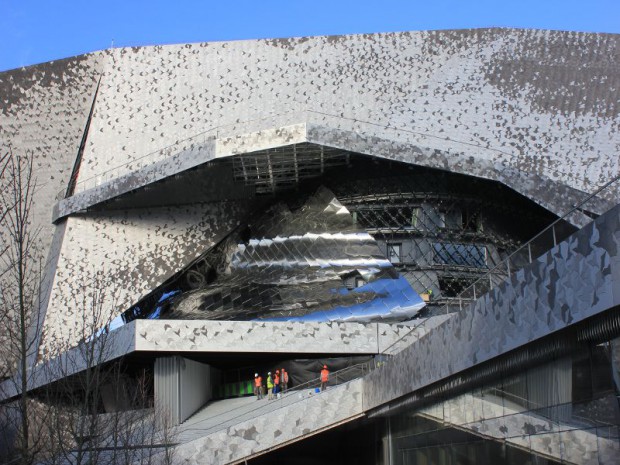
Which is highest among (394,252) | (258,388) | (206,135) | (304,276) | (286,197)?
(206,135)

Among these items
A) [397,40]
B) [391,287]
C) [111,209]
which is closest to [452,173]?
[391,287]

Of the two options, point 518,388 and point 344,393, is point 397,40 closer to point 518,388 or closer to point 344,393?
point 344,393

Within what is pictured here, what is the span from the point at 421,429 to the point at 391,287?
37.2 ft

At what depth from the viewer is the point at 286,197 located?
32.8 meters

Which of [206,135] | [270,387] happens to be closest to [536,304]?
[270,387]

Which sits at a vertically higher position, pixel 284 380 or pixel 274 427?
pixel 284 380

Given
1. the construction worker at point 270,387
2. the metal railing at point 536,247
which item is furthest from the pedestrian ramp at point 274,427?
the metal railing at point 536,247

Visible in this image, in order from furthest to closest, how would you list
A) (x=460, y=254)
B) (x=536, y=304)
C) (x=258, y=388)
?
(x=460, y=254) < (x=258, y=388) < (x=536, y=304)

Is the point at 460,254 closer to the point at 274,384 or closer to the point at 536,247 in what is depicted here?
the point at 274,384

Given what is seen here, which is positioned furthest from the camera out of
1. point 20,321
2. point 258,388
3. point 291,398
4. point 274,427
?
point 258,388

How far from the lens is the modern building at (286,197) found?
2667 centimetres

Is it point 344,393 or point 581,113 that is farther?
point 581,113

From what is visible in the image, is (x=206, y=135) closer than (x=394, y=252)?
No

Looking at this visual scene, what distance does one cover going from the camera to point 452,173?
29.5 m
